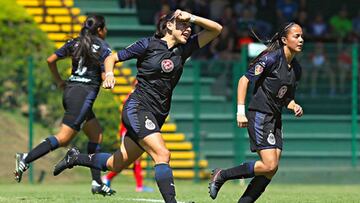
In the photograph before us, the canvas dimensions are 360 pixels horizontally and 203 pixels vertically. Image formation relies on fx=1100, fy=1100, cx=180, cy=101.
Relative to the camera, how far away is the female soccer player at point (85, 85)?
45.3 ft

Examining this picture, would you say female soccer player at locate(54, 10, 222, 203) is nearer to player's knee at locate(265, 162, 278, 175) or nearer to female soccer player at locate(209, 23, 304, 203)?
female soccer player at locate(209, 23, 304, 203)

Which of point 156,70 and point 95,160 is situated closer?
point 156,70

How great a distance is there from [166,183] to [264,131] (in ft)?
3.89

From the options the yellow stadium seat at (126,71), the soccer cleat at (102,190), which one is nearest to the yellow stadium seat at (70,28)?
the yellow stadium seat at (126,71)

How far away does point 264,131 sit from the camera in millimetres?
10891

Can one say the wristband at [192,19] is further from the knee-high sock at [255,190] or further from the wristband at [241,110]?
the knee-high sock at [255,190]

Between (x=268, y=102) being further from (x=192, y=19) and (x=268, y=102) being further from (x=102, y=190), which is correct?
(x=102, y=190)

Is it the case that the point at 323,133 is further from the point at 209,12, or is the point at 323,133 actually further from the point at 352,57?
the point at 209,12

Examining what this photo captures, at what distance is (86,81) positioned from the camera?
46.0 feet

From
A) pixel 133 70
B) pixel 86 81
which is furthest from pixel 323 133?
pixel 86 81

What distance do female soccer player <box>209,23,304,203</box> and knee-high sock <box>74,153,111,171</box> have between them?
1332 mm

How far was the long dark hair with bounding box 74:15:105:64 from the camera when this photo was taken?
13.8 metres

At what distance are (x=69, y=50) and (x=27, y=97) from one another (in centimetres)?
651

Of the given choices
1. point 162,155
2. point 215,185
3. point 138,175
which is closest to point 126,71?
point 138,175
